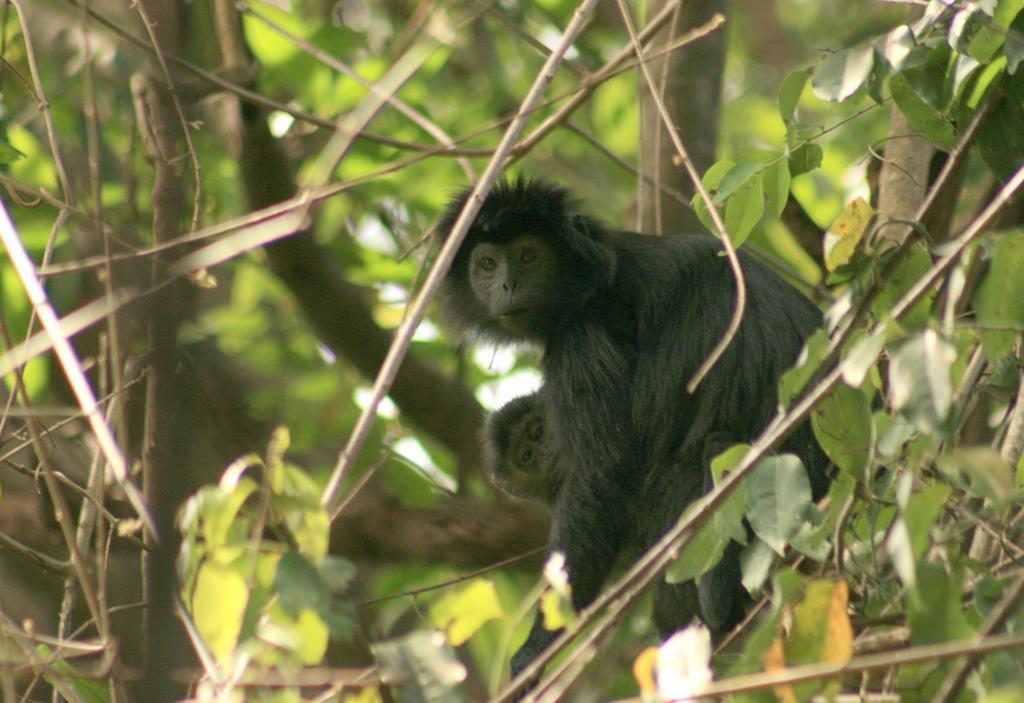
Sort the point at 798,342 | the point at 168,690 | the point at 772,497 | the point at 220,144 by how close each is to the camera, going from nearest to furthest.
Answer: the point at 168,690, the point at 772,497, the point at 798,342, the point at 220,144

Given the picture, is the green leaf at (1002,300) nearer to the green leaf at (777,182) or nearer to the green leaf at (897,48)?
the green leaf at (897,48)

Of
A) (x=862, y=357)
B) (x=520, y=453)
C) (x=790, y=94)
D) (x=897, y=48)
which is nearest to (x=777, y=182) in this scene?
(x=790, y=94)

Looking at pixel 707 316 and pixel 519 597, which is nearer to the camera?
pixel 707 316

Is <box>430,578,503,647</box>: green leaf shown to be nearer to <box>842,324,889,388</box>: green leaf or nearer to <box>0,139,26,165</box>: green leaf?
<box>842,324,889,388</box>: green leaf

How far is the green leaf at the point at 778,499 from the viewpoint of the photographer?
2947 millimetres

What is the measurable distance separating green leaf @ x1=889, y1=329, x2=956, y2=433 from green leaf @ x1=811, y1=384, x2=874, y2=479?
512 millimetres

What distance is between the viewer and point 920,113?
4.01 metres

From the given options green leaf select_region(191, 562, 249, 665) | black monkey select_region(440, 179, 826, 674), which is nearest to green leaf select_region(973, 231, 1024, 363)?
green leaf select_region(191, 562, 249, 665)

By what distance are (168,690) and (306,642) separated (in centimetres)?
74

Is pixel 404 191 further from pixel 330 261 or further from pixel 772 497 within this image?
pixel 772 497

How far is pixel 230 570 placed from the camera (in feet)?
8.59

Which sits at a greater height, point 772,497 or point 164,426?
point 164,426

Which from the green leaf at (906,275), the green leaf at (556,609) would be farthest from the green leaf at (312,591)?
the green leaf at (906,275)

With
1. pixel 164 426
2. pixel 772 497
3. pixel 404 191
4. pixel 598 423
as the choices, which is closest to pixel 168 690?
pixel 164 426
